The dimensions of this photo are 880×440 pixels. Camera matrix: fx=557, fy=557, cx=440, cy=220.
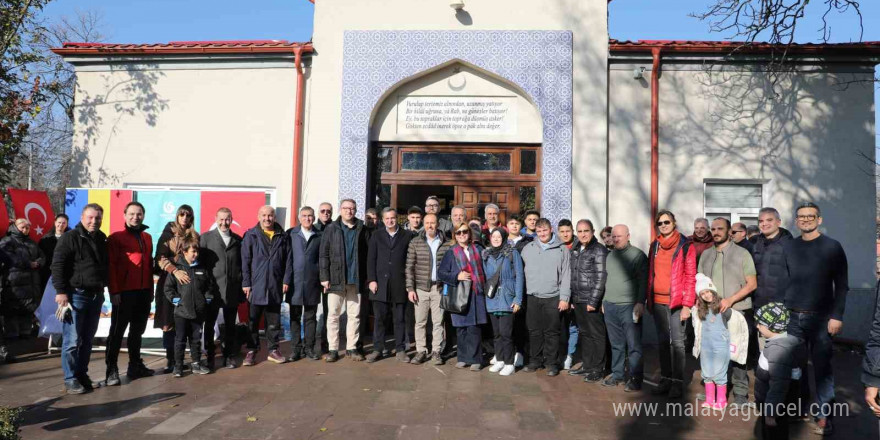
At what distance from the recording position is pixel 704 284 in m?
5.27

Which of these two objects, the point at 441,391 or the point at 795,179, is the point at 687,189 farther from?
the point at 441,391

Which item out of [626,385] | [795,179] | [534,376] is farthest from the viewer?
[795,179]

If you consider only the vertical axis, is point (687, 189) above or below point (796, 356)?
above

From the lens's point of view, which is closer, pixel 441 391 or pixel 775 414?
pixel 775 414

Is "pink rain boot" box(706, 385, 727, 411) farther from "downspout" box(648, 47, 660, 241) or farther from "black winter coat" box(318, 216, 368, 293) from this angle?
"black winter coat" box(318, 216, 368, 293)

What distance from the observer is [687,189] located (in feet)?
28.5

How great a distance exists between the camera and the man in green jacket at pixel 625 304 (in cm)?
598

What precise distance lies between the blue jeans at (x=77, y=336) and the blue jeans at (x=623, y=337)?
5454 mm

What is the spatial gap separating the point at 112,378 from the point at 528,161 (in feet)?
20.7

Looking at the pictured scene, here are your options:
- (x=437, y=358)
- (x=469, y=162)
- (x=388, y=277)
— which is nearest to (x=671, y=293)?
(x=437, y=358)

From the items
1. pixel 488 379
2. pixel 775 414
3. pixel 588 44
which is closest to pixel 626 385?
pixel 488 379

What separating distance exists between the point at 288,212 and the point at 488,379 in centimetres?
438

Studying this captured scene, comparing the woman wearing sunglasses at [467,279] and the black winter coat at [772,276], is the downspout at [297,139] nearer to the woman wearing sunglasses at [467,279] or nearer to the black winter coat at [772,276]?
the woman wearing sunglasses at [467,279]

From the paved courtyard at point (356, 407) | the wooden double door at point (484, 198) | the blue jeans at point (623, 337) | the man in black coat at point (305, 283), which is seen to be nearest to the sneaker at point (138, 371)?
the paved courtyard at point (356, 407)
